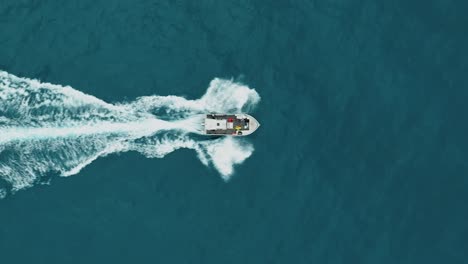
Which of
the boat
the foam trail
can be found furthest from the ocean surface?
the boat

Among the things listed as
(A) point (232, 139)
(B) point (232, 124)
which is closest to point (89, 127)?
(B) point (232, 124)

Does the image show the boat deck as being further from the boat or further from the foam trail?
the foam trail

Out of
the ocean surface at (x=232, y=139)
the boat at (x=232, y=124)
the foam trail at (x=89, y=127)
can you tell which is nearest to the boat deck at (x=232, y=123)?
the boat at (x=232, y=124)

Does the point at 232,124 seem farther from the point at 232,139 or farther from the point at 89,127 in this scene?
the point at 89,127

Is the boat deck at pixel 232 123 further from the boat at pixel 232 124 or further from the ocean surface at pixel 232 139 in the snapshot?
the ocean surface at pixel 232 139

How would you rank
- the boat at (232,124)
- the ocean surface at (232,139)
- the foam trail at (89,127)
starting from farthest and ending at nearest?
the boat at (232,124) → the foam trail at (89,127) → the ocean surface at (232,139)

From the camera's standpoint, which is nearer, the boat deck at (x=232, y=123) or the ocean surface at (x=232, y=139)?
the ocean surface at (x=232, y=139)

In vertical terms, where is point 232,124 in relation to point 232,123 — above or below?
below

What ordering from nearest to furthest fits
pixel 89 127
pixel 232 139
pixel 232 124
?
pixel 89 127 < pixel 232 124 < pixel 232 139
